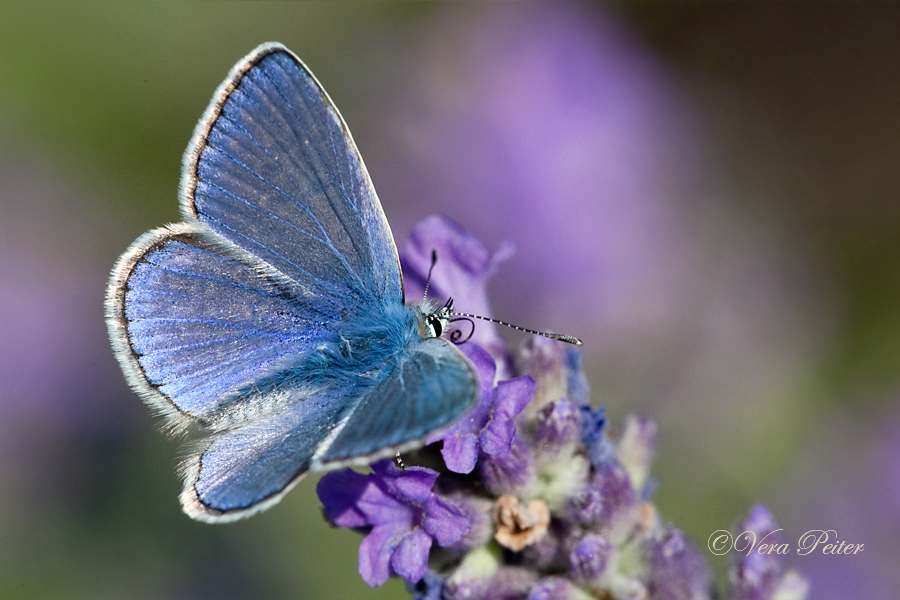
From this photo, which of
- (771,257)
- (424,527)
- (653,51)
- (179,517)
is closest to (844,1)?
(653,51)

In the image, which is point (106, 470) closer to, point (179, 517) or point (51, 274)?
point (179, 517)

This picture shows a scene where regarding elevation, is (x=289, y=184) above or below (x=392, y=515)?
above

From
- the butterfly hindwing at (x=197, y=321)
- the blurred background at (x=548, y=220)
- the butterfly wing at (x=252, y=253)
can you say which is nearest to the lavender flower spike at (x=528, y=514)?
the butterfly wing at (x=252, y=253)

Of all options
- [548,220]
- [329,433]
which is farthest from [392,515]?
[548,220]

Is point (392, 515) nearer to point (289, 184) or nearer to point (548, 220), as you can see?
point (289, 184)

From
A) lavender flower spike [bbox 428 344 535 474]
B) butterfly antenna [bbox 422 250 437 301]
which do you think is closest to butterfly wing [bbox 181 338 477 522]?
lavender flower spike [bbox 428 344 535 474]

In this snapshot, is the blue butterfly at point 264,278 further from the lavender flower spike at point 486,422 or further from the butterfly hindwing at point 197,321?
the lavender flower spike at point 486,422
